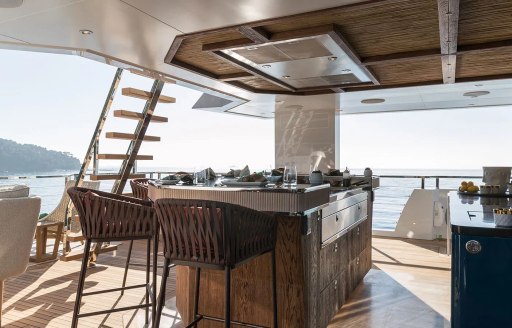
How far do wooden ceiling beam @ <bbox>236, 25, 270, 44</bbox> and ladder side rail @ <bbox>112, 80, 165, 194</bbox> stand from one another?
2.23 m

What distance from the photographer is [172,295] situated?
11.5ft

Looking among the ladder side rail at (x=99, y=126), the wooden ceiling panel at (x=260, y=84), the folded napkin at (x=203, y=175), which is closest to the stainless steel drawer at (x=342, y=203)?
the folded napkin at (x=203, y=175)

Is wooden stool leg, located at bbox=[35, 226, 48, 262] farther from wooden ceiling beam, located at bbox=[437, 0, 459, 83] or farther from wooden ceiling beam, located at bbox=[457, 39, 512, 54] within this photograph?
wooden ceiling beam, located at bbox=[457, 39, 512, 54]

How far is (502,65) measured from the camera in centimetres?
406

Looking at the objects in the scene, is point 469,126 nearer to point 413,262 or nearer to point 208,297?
point 413,262

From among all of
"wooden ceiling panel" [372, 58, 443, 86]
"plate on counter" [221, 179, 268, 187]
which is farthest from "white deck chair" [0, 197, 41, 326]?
"wooden ceiling panel" [372, 58, 443, 86]

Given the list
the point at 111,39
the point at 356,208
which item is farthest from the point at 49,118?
the point at 356,208

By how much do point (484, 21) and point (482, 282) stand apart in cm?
223

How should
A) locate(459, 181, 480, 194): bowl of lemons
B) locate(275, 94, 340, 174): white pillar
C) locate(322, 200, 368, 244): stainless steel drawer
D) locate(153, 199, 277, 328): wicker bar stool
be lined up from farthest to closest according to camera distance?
locate(275, 94, 340, 174): white pillar → locate(459, 181, 480, 194): bowl of lemons → locate(322, 200, 368, 244): stainless steel drawer → locate(153, 199, 277, 328): wicker bar stool

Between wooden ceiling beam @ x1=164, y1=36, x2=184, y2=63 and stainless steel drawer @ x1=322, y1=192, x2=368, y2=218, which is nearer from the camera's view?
stainless steel drawer @ x1=322, y1=192, x2=368, y2=218

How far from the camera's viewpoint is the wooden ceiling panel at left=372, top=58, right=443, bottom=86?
4.03 meters

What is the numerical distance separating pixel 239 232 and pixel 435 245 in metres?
4.86

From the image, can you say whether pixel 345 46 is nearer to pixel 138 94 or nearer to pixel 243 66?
pixel 243 66

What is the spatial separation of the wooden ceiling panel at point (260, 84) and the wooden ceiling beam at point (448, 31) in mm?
2018
